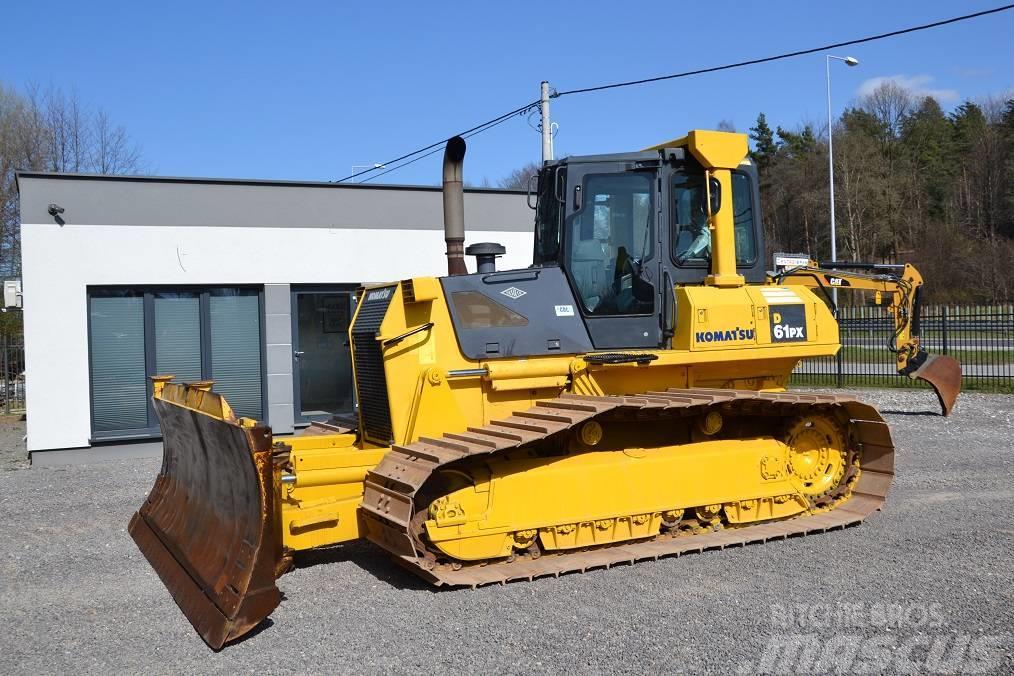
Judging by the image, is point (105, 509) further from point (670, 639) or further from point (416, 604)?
point (670, 639)

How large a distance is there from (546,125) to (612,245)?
37.3 ft

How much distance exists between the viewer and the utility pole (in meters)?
18.0

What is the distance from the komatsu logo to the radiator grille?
2.38m

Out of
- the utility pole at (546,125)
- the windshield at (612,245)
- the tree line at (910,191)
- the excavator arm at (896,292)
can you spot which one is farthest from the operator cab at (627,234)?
the tree line at (910,191)

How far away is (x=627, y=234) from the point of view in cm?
715

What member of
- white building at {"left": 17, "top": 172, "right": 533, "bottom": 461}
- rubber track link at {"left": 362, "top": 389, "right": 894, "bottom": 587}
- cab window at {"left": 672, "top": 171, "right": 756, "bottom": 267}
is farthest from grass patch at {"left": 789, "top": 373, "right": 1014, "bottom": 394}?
cab window at {"left": 672, "top": 171, "right": 756, "bottom": 267}

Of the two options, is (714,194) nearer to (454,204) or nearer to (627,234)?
(627,234)

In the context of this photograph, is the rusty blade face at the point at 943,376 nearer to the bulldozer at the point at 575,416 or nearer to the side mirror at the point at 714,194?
the bulldozer at the point at 575,416

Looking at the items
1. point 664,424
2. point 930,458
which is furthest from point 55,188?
point 930,458

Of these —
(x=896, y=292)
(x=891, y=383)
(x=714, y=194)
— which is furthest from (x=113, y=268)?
(x=891, y=383)

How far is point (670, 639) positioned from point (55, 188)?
10.6 metres

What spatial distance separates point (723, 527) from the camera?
7.09m

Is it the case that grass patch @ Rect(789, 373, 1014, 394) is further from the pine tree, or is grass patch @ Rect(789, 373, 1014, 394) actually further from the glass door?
the pine tree

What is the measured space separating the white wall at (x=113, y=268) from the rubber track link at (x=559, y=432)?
7.38 metres
